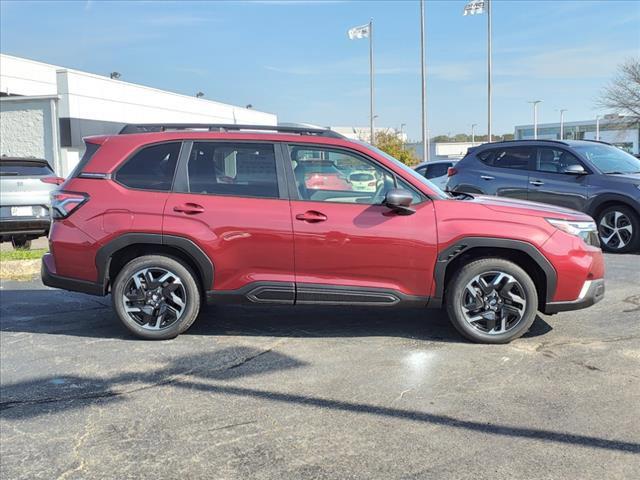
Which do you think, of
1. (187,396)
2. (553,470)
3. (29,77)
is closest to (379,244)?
(187,396)

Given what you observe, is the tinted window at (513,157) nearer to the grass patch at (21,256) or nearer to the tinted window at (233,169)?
the tinted window at (233,169)

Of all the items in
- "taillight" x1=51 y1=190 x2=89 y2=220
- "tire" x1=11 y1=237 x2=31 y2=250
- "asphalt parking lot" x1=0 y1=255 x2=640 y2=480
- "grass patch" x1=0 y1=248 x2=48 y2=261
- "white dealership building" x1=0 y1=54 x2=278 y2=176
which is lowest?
"asphalt parking lot" x1=0 y1=255 x2=640 y2=480

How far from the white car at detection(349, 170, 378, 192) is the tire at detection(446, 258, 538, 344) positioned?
1026mm

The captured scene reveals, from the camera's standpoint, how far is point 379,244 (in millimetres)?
5027

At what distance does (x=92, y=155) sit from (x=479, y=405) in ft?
12.8

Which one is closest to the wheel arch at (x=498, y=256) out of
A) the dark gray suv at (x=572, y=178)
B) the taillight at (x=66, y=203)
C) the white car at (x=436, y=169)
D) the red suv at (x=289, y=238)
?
the red suv at (x=289, y=238)

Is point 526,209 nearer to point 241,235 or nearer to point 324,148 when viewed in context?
point 324,148

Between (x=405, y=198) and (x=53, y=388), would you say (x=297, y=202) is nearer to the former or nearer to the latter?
(x=405, y=198)

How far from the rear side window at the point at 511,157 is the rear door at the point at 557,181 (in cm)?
17

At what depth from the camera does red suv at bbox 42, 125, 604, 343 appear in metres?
5.04

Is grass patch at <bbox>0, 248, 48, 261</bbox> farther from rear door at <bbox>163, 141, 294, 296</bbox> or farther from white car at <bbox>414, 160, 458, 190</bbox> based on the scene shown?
white car at <bbox>414, 160, 458, 190</bbox>

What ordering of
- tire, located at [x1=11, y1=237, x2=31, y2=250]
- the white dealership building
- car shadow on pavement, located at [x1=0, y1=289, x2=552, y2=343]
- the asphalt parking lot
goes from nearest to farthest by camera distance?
the asphalt parking lot < car shadow on pavement, located at [x1=0, y1=289, x2=552, y2=343] < tire, located at [x1=11, y1=237, x2=31, y2=250] < the white dealership building

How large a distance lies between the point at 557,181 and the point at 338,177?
605 cm

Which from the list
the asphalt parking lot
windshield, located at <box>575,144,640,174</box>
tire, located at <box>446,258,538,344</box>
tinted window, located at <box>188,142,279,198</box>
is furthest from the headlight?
windshield, located at <box>575,144,640,174</box>
